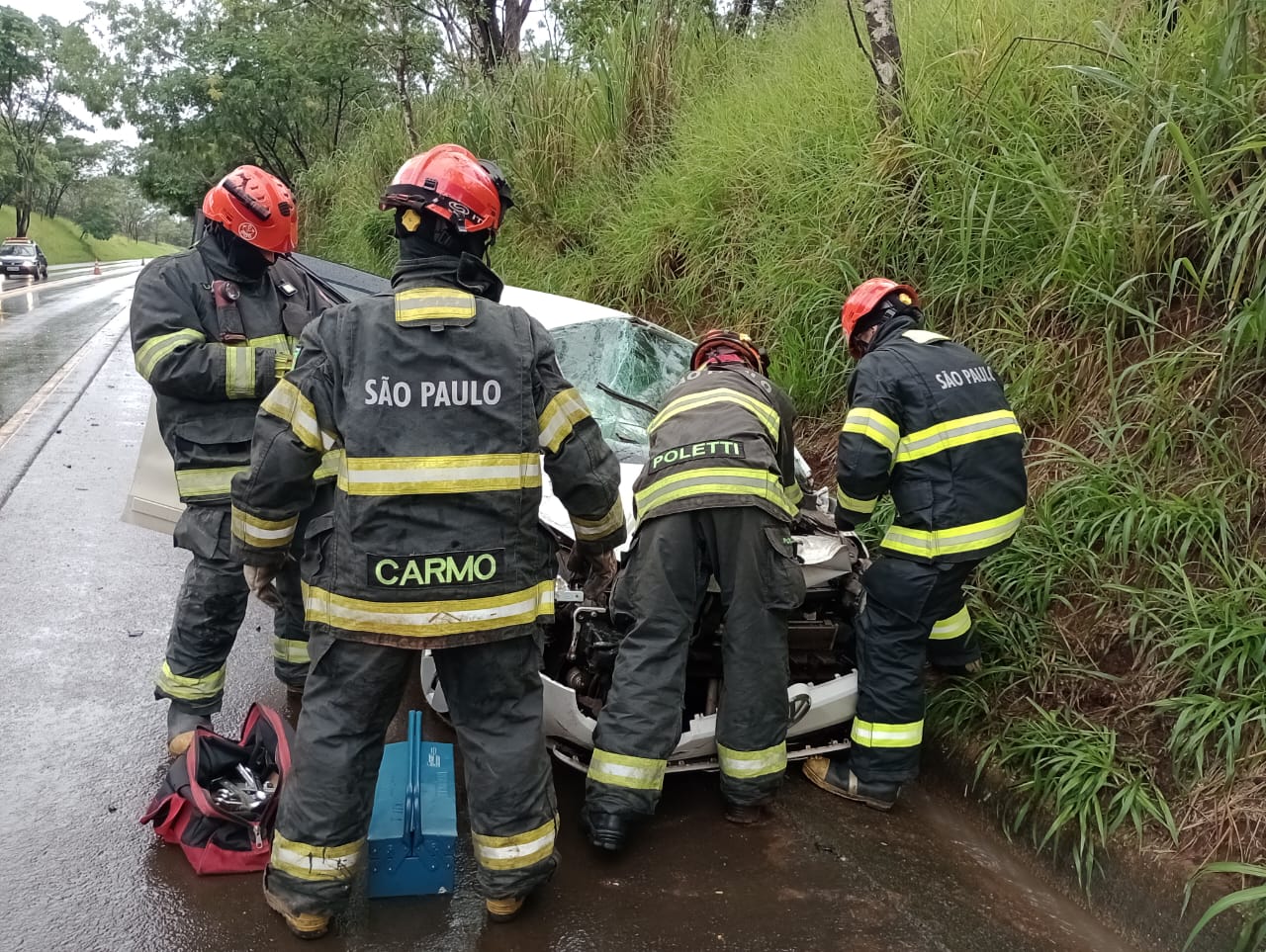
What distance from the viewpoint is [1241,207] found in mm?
3408

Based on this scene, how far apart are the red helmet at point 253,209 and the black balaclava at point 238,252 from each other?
3cm

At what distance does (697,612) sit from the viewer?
10.5ft

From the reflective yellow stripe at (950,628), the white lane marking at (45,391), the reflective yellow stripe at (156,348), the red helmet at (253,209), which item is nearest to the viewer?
the reflective yellow stripe at (156,348)

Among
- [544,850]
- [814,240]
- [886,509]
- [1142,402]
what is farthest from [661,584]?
[814,240]

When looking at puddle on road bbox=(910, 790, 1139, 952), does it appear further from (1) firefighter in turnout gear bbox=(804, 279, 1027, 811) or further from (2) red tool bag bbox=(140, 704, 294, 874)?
(2) red tool bag bbox=(140, 704, 294, 874)

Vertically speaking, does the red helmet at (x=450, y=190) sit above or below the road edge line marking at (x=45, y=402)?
above

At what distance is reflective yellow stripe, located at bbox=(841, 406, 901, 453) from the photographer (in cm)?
324

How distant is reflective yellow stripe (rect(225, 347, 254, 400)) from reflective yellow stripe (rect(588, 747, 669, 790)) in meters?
1.65

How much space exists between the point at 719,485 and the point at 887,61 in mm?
3489

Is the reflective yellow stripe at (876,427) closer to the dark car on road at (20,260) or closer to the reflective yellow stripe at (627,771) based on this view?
the reflective yellow stripe at (627,771)

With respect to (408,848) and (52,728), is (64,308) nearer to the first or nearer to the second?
(52,728)

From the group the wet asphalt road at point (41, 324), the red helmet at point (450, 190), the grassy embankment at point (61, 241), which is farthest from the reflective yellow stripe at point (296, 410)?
the grassy embankment at point (61, 241)

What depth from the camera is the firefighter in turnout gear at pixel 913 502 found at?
3219mm

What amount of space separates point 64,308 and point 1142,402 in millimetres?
21655
